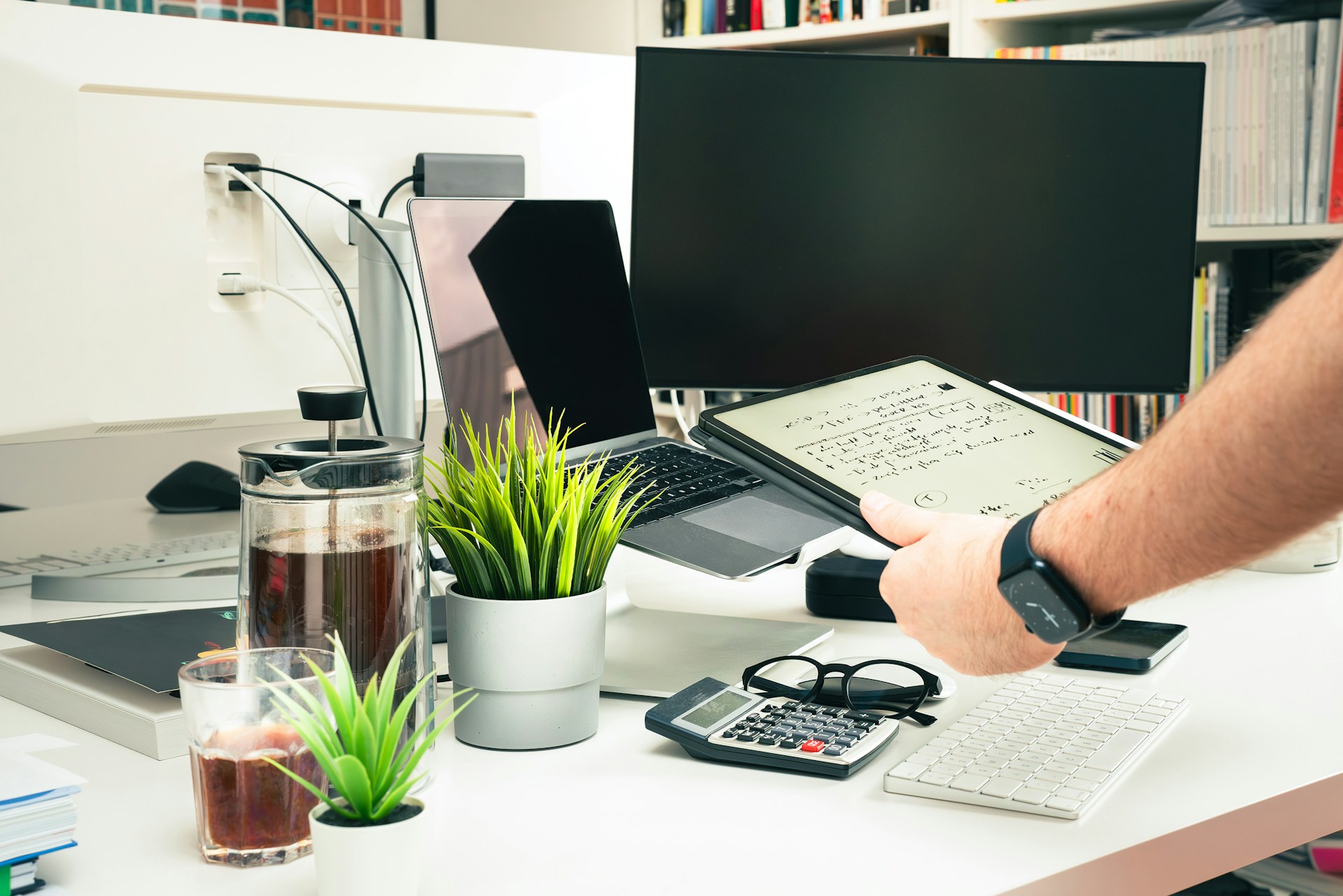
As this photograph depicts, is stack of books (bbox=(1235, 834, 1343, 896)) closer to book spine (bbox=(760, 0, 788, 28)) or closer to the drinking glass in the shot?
the drinking glass

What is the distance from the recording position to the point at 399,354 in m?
1.11

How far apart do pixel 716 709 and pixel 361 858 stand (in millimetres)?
295

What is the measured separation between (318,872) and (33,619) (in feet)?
2.18

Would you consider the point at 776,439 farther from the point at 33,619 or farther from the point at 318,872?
the point at 33,619

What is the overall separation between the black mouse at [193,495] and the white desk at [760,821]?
2.39 feet

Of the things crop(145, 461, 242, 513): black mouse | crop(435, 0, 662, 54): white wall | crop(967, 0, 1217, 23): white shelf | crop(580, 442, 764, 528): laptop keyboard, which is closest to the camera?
crop(580, 442, 764, 528): laptop keyboard

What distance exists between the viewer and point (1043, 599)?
27.8 inches

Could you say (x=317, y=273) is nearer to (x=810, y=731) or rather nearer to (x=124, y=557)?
(x=124, y=557)

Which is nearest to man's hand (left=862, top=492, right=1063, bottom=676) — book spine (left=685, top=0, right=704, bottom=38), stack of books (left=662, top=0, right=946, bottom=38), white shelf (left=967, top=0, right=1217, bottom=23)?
white shelf (left=967, top=0, right=1217, bottom=23)

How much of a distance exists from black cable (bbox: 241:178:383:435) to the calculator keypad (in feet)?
1.56

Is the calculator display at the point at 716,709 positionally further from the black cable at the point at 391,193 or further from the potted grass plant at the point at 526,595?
the black cable at the point at 391,193

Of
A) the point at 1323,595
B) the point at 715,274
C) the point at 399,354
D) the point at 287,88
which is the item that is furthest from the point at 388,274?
the point at 1323,595

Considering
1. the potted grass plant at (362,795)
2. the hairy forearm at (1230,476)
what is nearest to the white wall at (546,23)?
the hairy forearm at (1230,476)

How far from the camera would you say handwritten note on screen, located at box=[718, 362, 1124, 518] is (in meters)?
0.92
